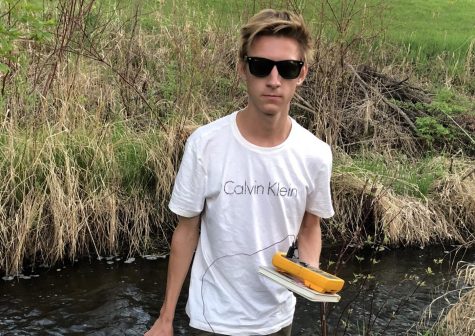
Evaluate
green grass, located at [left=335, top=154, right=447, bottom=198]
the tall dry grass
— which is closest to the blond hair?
the tall dry grass

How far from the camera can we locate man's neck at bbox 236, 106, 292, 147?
2.14m

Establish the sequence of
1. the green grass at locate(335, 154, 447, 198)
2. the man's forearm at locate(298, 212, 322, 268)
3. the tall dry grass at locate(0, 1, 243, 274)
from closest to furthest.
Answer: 1. the man's forearm at locate(298, 212, 322, 268)
2. the tall dry grass at locate(0, 1, 243, 274)
3. the green grass at locate(335, 154, 447, 198)

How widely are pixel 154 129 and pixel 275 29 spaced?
4434 millimetres

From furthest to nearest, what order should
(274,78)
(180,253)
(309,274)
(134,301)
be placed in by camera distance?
(134,301)
(180,253)
(274,78)
(309,274)

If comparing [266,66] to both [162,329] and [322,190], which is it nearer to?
[322,190]

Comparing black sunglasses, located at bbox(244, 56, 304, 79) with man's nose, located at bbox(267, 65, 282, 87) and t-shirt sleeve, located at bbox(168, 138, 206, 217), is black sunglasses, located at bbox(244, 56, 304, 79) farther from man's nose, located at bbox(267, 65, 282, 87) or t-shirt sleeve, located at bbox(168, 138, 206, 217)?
t-shirt sleeve, located at bbox(168, 138, 206, 217)

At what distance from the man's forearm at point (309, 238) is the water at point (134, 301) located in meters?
1.96

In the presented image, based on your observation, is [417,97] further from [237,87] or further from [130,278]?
[130,278]

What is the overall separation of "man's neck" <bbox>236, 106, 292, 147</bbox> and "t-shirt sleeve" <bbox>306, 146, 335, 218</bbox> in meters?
0.18

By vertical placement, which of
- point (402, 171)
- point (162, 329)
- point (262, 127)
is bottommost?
point (402, 171)

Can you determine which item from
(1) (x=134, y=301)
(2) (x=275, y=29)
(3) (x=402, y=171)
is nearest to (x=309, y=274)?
(2) (x=275, y=29)

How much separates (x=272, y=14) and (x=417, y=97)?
733cm

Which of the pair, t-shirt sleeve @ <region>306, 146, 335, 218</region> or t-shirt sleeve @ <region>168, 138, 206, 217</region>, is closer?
t-shirt sleeve @ <region>168, 138, 206, 217</region>

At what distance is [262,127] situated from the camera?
7.01 ft
